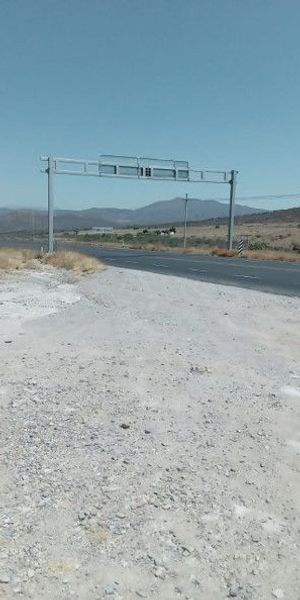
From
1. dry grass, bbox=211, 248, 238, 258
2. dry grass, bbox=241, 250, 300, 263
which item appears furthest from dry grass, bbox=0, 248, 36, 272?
dry grass, bbox=211, 248, 238, 258

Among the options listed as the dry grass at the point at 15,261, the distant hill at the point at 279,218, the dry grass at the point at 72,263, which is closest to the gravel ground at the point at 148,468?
the dry grass at the point at 15,261

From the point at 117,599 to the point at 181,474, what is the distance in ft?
4.68

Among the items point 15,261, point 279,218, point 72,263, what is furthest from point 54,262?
point 279,218

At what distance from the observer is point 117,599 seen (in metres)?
2.96

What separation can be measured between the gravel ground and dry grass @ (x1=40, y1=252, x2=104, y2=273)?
13.8 m

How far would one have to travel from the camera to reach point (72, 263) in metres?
23.9

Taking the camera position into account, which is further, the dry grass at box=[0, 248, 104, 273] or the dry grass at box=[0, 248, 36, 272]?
the dry grass at box=[0, 248, 104, 273]

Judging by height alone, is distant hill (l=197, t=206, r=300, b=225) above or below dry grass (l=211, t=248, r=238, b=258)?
above

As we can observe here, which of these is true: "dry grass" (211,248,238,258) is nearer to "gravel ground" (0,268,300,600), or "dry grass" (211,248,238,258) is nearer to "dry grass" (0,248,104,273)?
"dry grass" (0,248,104,273)

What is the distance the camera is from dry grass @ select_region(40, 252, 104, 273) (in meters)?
23.0

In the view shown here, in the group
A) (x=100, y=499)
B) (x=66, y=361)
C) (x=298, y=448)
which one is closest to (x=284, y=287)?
(x=66, y=361)

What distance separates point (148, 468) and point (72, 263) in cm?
2005

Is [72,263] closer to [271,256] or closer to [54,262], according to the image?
[54,262]

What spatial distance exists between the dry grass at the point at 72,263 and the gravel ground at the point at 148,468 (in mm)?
13787
